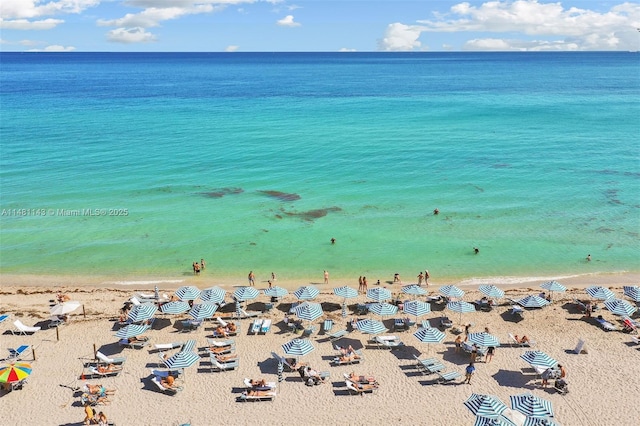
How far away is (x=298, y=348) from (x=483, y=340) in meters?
7.58

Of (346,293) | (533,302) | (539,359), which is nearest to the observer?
(539,359)

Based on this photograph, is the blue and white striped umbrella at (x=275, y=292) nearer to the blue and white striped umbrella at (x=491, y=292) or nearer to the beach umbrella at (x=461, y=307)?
the beach umbrella at (x=461, y=307)

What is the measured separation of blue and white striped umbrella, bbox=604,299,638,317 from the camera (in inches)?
875

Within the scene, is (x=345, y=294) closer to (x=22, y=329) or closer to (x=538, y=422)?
(x=538, y=422)

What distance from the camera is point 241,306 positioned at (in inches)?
970

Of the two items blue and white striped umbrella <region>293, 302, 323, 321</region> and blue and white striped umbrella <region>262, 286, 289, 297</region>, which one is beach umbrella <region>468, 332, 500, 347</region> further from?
blue and white striped umbrella <region>262, 286, 289, 297</region>

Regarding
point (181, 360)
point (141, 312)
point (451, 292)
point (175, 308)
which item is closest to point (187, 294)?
point (175, 308)

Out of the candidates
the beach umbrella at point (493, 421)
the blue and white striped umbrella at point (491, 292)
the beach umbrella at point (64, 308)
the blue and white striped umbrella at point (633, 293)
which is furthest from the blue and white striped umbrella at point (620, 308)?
the beach umbrella at point (64, 308)

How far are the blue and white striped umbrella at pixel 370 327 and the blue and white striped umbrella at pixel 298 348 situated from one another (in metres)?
2.52

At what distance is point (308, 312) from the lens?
21.9 m

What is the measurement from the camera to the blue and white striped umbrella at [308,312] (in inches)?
856

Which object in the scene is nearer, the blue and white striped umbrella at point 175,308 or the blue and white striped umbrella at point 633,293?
the blue and white striped umbrella at point 175,308

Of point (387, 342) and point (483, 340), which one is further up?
point (483, 340)

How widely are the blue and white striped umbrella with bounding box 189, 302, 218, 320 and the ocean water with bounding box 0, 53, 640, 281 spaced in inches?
258
